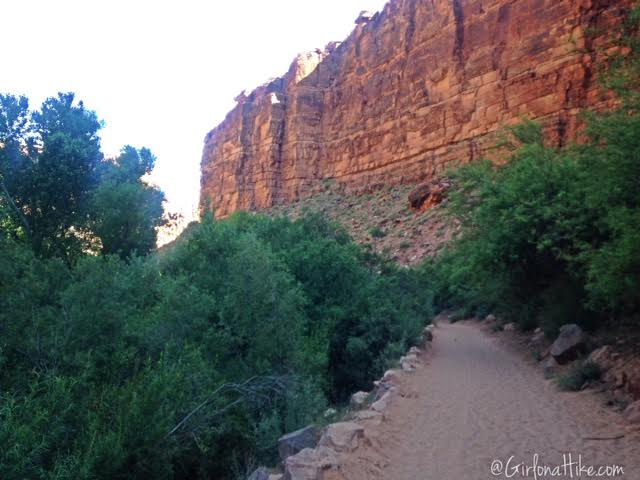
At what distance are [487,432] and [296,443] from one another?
9.92 ft

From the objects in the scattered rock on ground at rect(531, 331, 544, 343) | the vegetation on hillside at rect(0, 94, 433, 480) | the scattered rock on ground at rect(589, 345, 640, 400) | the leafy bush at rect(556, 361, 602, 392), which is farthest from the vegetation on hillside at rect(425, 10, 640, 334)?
the vegetation on hillside at rect(0, 94, 433, 480)

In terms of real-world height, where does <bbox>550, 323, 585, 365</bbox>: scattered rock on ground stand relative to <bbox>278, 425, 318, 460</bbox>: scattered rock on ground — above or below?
above

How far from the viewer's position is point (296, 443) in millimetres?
7234

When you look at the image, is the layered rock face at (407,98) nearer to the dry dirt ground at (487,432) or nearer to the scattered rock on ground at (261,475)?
the dry dirt ground at (487,432)

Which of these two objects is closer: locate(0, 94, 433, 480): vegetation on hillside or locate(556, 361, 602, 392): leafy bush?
→ locate(0, 94, 433, 480): vegetation on hillside

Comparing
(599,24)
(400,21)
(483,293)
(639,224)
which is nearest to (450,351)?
(483,293)

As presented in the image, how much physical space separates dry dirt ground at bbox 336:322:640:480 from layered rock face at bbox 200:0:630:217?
75.5 feet

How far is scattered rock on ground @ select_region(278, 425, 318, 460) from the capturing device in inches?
282

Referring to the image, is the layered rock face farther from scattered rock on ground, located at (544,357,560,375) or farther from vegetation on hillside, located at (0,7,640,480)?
scattered rock on ground, located at (544,357,560,375)

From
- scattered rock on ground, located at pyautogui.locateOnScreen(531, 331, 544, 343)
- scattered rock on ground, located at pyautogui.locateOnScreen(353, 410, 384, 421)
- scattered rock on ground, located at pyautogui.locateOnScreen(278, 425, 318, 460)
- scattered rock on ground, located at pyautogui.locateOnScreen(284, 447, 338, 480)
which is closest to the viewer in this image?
scattered rock on ground, located at pyautogui.locateOnScreen(284, 447, 338, 480)

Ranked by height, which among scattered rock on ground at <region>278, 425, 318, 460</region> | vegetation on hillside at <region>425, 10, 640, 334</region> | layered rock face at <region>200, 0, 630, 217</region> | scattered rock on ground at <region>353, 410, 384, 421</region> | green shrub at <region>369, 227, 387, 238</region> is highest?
layered rock face at <region>200, 0, 630, 217</region>

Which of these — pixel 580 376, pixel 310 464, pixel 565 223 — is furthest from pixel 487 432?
pixel 565 223

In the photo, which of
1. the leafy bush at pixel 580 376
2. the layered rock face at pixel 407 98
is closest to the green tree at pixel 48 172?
the leafy bush at pixel 580 376

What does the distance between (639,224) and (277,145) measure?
62.0 metres
